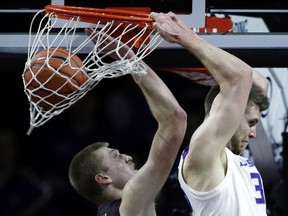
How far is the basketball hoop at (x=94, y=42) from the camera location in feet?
10.7

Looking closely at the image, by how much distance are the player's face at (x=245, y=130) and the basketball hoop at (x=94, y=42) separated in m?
0.46

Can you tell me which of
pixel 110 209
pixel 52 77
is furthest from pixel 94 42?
pixel 110 209

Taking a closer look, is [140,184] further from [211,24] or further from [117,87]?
[117,87]

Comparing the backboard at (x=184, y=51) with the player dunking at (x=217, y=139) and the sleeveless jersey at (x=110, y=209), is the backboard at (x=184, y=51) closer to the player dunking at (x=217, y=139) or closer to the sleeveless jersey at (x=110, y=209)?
the sleeveless jersey at (x=110, y=209)

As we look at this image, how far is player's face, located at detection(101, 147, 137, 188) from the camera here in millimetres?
3834

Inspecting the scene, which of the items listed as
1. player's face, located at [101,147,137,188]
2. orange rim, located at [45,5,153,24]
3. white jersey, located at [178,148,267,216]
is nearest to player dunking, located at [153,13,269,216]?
white jersey, located at [178,148,267,216]

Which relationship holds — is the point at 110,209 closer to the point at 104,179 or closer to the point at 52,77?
the point at 104,179

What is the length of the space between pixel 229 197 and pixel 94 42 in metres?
0.94

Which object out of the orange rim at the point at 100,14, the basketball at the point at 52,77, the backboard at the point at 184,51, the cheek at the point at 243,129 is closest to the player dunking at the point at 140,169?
the orange rim at the point at 100,14

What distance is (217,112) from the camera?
2.98m

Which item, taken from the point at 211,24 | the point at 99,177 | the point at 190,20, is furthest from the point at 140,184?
the point at 211,24

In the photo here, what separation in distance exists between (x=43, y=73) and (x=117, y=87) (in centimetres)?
221

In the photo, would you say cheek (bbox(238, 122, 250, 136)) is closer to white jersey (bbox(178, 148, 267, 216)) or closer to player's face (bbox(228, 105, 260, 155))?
player's face (bbox(228, 105, 260, 155))

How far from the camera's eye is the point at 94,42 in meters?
3.54
